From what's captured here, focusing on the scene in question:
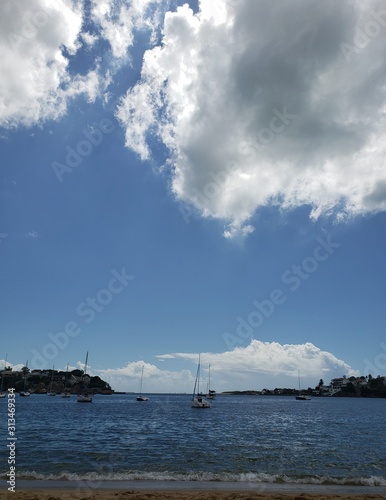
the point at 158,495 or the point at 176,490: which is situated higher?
the point at 158,495

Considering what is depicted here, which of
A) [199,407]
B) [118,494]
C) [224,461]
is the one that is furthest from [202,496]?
[199,407]

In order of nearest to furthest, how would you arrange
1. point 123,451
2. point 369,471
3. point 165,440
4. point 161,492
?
1. point 161,492
2. point 369,471
3. point 123,451
4. point 165,440

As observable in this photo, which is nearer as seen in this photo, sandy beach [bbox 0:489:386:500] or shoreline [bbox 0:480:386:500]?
sandy beach [bbox 0:489:386:500]

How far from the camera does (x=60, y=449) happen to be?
2828 cm

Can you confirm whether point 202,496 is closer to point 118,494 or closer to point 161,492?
point 161,492

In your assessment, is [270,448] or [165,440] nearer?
[270,448]

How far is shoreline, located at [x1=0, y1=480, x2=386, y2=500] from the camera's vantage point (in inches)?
579

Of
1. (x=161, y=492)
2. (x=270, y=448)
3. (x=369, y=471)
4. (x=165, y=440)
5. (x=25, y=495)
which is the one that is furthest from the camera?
(x=165, y=440)

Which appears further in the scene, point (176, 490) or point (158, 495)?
point (176, 490)

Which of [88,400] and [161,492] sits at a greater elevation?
[161,492]

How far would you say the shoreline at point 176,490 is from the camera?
14703mm

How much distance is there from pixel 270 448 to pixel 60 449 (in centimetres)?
1730

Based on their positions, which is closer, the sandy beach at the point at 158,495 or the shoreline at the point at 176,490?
the sandy beach at the point at 158,495

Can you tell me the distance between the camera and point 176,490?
16.6 m
